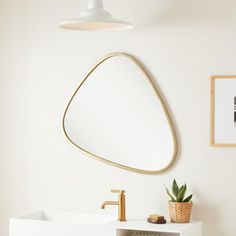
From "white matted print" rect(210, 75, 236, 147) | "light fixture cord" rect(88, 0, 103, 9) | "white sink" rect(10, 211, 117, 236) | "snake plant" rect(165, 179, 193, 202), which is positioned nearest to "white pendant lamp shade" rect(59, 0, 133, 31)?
"light fixture cord" rect(88, 0, 103, 9)

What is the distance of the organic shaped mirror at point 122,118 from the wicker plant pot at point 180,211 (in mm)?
259

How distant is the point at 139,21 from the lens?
3.72 metres

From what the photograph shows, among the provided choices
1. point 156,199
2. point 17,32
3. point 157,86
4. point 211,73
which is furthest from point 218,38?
point 17,32

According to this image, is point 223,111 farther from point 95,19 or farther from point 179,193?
point 95,19

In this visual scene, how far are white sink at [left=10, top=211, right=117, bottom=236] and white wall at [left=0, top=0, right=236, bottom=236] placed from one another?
0.07 metres

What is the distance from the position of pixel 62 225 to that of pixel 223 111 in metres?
1.11

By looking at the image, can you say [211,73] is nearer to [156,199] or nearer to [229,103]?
[229,103]

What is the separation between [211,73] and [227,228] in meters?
0.88

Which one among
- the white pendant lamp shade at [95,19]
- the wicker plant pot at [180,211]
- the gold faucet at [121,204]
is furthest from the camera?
the gold faucet at [121,204]

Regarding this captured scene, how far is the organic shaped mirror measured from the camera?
144 inches

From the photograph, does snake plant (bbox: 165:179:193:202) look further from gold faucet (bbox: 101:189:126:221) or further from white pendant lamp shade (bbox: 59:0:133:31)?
white pendant lamp shade (bbox: 59:0:133:31)

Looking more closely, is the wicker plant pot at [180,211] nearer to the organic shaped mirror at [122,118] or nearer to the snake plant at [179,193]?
the snake plant at [179,193]

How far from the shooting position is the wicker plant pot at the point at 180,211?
11.4 feet

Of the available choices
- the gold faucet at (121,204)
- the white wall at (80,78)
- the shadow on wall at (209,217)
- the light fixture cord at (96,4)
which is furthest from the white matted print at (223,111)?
the light fixture cord at (96,4)
